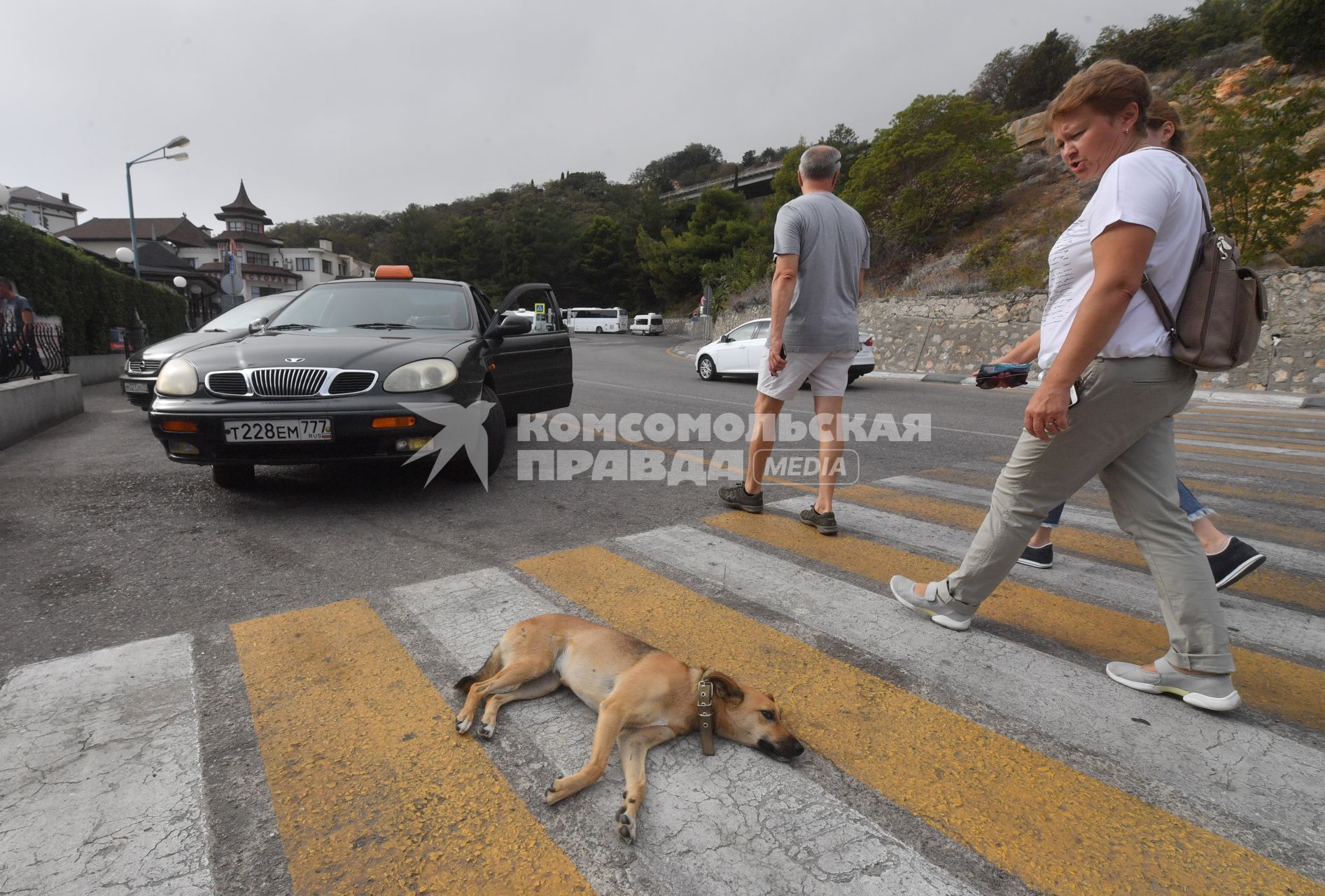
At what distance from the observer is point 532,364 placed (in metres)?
5.82

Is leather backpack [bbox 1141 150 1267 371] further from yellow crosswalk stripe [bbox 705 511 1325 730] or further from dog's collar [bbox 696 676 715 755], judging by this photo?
dog's collar [bbox 696 676 715 755]

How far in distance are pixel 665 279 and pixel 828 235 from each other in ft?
195

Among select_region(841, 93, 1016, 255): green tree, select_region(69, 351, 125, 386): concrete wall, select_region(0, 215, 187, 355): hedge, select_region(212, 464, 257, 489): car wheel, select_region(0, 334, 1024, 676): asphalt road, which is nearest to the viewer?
select_region(0, 334, 1024, 676): asphalt road

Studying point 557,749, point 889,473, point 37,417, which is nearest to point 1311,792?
point 557,749

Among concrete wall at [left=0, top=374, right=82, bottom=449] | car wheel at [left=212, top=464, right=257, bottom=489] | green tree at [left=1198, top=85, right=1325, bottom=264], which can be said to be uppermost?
green tree at [left=1198, top=85, right=1325, bottom=264]

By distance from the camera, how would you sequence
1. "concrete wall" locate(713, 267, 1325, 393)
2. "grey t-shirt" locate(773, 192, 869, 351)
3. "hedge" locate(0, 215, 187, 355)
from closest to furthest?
"grey t-shirt" locate(773, 192, 869, 351)
"hedge" locate(0, 215, 187, 355)
"concrete wall" locate(713, 267, 1325, 393)

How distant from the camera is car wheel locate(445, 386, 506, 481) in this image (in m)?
4.81

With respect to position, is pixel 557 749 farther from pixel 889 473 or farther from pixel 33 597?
pixel 889 473

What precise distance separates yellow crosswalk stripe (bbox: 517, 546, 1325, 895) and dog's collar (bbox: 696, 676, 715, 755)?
291mm

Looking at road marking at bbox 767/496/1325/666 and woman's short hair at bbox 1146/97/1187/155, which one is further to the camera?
road marking at bbox 767/496/1325/666

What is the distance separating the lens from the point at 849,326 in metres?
3.84

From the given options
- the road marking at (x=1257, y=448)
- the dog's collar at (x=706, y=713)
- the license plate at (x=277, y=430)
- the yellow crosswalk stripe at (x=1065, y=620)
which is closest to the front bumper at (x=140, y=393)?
the license plate at (x=277, y=430)

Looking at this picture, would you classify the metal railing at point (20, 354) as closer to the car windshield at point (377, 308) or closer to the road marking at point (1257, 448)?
the car windshield at point (377, 308)

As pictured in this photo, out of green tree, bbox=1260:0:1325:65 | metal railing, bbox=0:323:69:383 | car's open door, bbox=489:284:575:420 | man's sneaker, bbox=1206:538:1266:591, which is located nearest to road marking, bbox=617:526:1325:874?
man's sneaker, bbox=1206:538:1266:591
